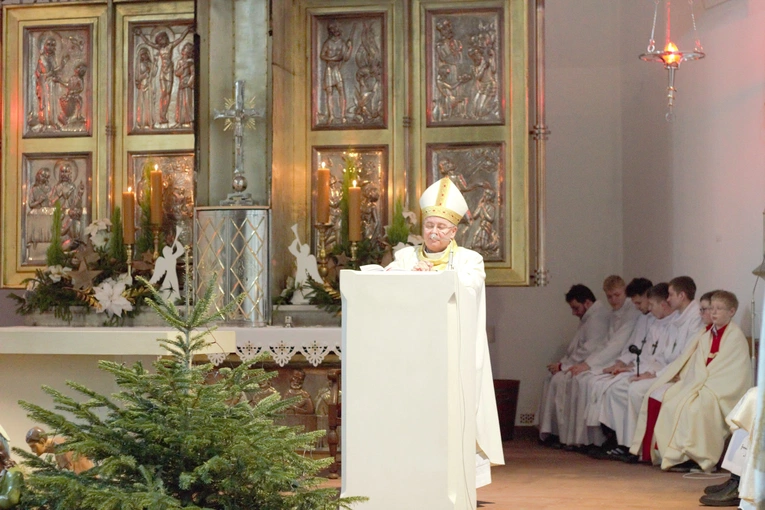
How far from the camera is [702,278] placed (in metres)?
10.5

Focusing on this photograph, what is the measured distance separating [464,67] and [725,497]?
394 cm

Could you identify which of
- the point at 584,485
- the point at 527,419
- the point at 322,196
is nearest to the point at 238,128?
the point at 322,196

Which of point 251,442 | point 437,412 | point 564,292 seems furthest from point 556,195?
point 251,442

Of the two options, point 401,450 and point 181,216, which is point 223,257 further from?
point 401,450

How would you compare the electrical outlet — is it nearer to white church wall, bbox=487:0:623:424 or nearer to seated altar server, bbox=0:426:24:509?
white church wall, bbox=487:0:623:424

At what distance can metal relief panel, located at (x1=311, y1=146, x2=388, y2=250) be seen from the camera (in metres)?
9.22

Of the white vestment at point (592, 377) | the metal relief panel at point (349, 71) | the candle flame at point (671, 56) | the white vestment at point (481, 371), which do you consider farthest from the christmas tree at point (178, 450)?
the white vestment at point (592, 377)

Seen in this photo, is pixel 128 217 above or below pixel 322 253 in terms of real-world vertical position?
above

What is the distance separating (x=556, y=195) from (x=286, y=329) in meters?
5.04

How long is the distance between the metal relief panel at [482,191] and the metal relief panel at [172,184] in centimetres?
212

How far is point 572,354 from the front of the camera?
11422 mm

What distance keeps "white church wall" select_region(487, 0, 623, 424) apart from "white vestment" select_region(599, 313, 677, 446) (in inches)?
78.7

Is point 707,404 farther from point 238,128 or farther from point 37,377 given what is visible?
point 37,377

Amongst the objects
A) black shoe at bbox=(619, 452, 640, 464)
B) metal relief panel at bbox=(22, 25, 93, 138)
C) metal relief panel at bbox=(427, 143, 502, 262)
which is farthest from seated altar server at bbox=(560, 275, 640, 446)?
metal relief panel at bbox=(22, 25, 93, 138)
